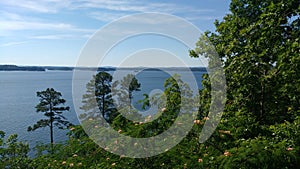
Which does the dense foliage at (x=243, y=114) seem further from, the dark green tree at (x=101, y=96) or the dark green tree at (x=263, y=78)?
the dark green tree at (x=101, y=96)

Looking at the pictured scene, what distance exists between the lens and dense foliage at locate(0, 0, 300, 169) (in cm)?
401

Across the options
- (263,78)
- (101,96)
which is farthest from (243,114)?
(101,96)

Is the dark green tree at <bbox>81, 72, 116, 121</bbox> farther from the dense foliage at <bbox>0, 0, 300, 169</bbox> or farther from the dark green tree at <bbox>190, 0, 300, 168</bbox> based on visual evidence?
the dark green tree at <bbox>190, 0, 300, 168</bbox>

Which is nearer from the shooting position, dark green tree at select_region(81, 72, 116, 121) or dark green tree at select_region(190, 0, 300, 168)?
dark green tree at select_region(190, 0, 300, 168)

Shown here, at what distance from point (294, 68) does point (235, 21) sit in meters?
3.64

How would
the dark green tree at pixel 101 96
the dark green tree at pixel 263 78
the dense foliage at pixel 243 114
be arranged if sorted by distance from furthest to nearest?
the dark green tree at pixel 101 96
the dark green tree at pixel 263 78
the dense foliage at pixel 243 114

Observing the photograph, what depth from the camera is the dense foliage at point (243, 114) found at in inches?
158

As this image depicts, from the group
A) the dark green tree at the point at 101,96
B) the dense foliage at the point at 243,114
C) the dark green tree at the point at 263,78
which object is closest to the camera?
the dense foliage at the point at 243,114

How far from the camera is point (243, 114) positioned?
664 centimetres

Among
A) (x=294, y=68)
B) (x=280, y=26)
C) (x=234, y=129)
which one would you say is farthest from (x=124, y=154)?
(x=280, y=26)

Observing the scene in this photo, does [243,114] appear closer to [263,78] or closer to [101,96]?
[263,78]

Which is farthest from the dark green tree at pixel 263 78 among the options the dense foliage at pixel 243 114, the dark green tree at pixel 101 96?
the dark green tree at pixel 101 96

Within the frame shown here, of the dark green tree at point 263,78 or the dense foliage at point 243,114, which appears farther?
the dark green tree at point 263,78

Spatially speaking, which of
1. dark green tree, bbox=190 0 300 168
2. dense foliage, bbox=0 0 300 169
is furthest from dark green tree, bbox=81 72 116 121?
dark green tree, bbox=190 0 300 168
